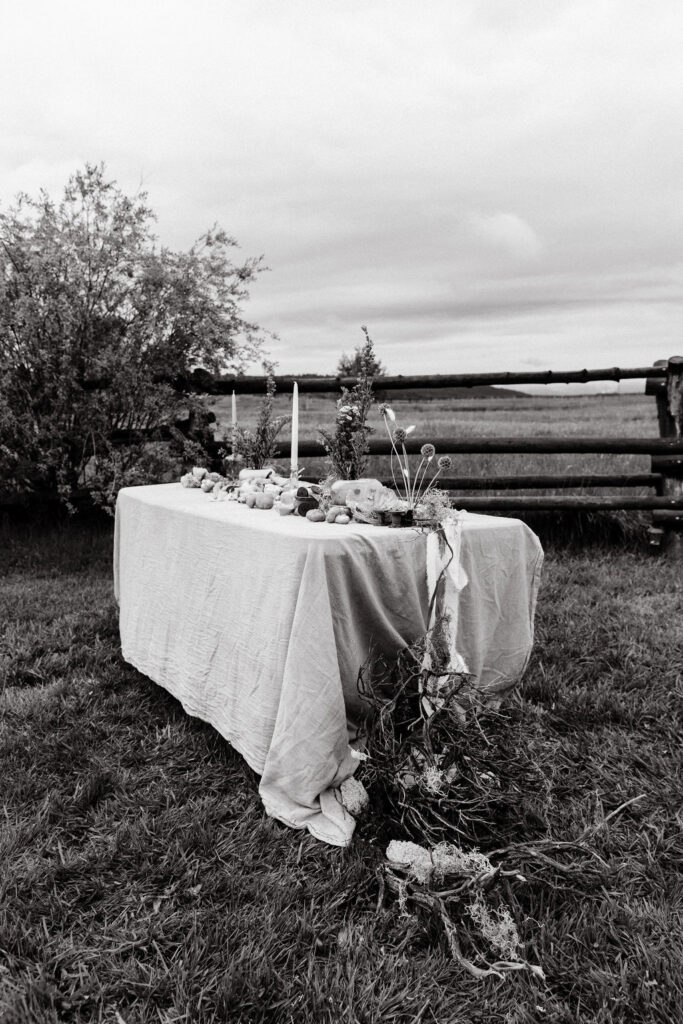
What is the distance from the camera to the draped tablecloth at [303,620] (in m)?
2.39

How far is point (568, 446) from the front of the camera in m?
6.29

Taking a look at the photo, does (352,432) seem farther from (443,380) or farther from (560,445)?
(560,445)

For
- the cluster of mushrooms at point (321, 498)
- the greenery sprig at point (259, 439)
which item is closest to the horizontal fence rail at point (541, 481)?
the greenery sprig at point (259, 439)

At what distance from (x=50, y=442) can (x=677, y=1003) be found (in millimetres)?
5573

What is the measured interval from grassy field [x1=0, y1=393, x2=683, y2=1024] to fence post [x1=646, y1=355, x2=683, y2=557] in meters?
2.57

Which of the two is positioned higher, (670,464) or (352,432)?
(352,432)

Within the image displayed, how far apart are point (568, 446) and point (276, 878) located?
489 cm

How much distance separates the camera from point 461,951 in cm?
195

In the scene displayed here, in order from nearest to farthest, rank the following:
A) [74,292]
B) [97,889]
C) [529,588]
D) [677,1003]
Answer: [677,1003], [97,889], [529,588], [74,292]

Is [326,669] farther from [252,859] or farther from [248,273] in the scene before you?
[248,273]

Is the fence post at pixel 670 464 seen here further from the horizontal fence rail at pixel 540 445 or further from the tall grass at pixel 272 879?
the tall grass at pixel 272 879

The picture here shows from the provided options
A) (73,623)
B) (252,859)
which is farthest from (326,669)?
(73,623)

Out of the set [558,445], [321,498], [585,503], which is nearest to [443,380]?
[558,445]

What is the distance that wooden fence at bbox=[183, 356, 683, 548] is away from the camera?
6027 millimetres
